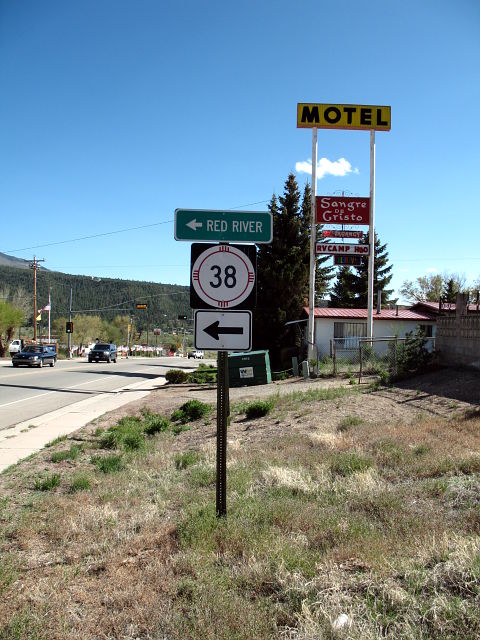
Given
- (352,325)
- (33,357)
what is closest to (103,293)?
(33,357)

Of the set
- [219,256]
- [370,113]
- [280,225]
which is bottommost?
[219,256]

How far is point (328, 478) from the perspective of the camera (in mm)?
6020

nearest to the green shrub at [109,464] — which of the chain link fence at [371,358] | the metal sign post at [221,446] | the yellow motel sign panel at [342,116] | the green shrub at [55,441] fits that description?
the green shrub at [55,441]

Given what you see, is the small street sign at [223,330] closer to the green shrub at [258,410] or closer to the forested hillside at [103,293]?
the green shrub at [258,410]

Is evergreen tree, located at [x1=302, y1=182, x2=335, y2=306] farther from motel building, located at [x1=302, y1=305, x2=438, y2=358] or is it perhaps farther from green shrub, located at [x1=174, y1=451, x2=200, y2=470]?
green shrub, located at [x1=174, y1=451, x2=200, y2=470]

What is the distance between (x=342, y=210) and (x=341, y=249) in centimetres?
173

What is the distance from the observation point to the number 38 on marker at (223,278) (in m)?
4.79

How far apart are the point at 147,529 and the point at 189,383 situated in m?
21.1

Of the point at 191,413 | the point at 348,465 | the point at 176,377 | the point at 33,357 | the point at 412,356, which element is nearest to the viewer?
the point at 348,465

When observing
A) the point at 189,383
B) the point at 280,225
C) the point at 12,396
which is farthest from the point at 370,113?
the point at 12,396

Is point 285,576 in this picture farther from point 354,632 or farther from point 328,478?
point 328,478

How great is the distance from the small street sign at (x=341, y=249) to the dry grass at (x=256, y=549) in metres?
17.9

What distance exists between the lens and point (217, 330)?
15.7 ft

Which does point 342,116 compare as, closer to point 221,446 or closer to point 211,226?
point 211,226
